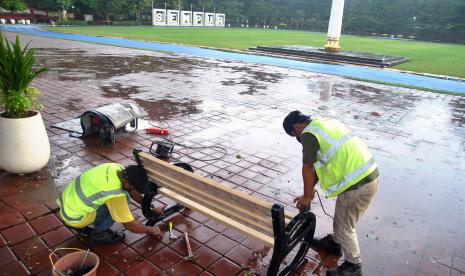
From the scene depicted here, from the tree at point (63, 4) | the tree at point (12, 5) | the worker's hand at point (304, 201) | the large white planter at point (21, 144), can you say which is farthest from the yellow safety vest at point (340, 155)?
the tree at point (63, 4)

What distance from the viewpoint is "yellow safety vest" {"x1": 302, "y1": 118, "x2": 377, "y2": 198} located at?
8.80ft

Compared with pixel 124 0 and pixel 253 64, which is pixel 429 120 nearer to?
pixel 253 64

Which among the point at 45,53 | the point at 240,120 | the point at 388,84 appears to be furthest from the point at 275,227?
the point at 45,53

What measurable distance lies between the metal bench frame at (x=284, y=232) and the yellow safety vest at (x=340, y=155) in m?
0.38

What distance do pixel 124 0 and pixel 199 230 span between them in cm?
5425

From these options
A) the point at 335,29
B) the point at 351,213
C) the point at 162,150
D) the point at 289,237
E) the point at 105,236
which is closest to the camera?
the point at 289,237

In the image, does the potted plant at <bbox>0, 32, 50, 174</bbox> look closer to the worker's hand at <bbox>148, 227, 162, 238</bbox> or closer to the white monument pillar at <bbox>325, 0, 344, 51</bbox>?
the worker's hand at <bbox>148, 227, 162, 238</bbox>

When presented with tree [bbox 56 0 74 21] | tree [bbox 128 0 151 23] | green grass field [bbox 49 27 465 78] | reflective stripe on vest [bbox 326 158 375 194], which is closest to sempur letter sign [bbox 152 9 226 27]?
tree [bbox 128 0 151 23]

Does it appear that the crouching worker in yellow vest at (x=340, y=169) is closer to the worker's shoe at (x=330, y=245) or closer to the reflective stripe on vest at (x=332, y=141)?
the reflective stripe on vest at (x=332, y=141)

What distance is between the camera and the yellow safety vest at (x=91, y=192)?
2840mm

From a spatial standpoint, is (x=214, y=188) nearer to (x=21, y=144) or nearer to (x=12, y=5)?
(x=21, y=144)

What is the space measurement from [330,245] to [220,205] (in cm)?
130

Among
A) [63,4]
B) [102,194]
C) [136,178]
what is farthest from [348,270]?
[63,4]

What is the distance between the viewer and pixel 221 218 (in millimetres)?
2963
